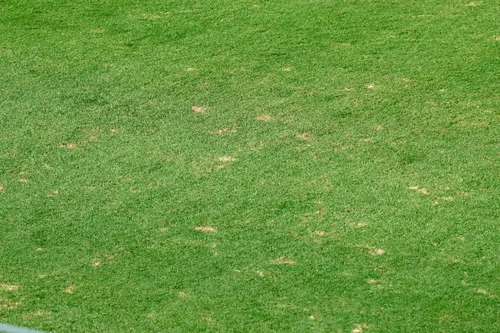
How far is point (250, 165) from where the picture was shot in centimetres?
647

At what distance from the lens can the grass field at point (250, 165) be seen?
16.8 ft

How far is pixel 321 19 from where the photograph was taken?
27.6ft

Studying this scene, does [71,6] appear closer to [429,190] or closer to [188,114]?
[188,114]

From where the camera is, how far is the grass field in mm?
5121

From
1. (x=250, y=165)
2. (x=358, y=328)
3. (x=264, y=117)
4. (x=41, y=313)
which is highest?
(x=264, y=117)

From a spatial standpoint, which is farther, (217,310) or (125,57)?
(125,57)

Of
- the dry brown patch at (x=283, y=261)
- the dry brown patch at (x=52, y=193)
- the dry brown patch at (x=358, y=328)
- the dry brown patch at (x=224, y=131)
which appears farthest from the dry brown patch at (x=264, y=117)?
the dry brown patch at (x=358, y=328)

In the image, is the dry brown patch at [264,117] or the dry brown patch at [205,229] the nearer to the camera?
the dry brown patch at [205,229]

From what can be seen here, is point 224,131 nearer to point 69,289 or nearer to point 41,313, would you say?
point 69,289

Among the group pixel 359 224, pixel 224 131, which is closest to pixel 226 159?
pixel 224 131

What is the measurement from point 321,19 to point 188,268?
147 inches

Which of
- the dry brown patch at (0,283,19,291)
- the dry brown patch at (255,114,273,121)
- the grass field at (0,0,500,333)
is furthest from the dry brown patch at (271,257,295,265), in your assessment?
the dry brown patch at (255,114,273,121)

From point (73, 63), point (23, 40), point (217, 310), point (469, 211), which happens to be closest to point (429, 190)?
point (469, 211)

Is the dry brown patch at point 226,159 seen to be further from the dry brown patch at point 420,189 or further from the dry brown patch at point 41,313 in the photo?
the dry brown patch at point 41,313
